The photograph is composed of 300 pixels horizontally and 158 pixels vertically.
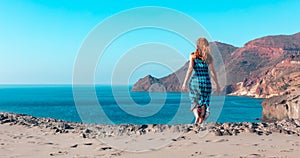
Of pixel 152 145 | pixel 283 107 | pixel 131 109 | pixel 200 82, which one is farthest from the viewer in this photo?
pixel 131 109

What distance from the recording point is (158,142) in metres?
8.39

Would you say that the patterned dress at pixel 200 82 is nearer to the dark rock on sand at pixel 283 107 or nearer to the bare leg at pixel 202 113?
the bare leg at pixel 202 113

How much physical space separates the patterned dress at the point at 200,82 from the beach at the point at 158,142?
1.12 metres

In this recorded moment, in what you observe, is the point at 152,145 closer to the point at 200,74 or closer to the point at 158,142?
the point at 158,142

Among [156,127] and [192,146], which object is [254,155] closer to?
[192,146]

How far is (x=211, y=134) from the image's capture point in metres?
9.01

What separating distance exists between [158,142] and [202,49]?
8.57ft

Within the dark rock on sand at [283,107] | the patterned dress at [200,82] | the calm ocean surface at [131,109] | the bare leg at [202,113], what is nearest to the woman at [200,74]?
the patterned dress at [200,82]

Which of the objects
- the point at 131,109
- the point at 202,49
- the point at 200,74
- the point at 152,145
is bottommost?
the point at 131,109

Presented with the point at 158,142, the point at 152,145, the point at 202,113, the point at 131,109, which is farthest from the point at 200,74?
the point at 131,109

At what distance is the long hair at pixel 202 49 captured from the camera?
→ 835cm

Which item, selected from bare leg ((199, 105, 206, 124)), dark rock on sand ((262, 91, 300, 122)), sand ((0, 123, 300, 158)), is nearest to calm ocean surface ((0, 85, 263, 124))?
bare leg ((199, 105, 206, 124))

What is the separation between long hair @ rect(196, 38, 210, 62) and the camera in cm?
835

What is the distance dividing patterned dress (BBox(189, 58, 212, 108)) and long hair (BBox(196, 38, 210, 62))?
125mm
